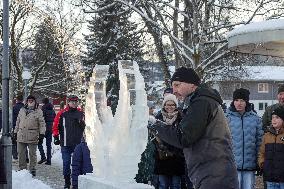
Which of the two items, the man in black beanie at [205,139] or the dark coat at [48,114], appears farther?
the dark coat at [48,114]

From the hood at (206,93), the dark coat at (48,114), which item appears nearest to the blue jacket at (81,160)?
the hood at (206,93)

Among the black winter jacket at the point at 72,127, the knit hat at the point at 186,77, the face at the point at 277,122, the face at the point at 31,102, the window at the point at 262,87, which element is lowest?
the black winter jacket at the point at 72,127

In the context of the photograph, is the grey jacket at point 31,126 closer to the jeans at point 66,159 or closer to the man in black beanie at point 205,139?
the jeans at point 66,159

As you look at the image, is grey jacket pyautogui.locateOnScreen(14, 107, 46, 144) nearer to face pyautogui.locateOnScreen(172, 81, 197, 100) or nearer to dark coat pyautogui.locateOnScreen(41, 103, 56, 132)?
dark coat pyautogui.locateOnScreen(41, 103, 56, 132)

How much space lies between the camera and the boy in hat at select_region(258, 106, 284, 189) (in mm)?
6719

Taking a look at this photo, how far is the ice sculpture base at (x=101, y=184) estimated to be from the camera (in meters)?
5.28

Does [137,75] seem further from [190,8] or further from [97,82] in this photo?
[190,8]

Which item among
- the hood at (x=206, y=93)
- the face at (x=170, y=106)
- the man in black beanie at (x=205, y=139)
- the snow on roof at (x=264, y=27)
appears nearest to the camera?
the man in black beanie at (x=205, y=139)

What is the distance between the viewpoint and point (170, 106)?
22.4ft

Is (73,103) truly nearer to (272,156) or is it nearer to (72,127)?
(72,127)

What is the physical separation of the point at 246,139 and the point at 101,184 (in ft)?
8.03

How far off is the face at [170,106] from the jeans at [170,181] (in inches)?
40.4

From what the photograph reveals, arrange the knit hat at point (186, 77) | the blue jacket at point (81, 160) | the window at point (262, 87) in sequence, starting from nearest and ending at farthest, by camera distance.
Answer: the knit hat at point (186, 77) → the blue jacket at point (81, 160) → the window at point (262, 87)

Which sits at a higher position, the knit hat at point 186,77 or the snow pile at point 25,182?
the knit hat at point 186,77
